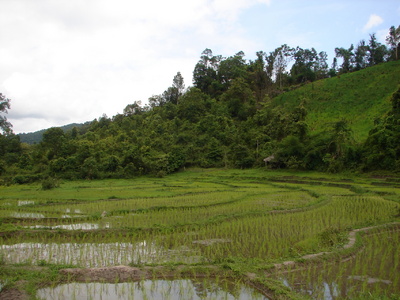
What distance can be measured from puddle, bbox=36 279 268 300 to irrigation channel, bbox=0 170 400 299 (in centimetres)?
2

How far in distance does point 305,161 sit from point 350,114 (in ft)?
45.3

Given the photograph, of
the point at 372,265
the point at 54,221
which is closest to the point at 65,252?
the point at 54,221

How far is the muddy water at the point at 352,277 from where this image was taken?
5336 mm

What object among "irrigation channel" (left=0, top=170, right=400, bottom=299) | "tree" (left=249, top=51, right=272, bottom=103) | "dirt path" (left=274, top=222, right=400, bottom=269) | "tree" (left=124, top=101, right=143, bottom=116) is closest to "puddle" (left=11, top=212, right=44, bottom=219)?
"irrigation channel" (left=0, top=170, right=400, bottom=299)

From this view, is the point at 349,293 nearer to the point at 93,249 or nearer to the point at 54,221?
the point at 93,249

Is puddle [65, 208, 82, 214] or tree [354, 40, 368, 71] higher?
tree [354, 40, 368, 71]

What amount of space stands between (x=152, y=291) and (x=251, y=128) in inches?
1326

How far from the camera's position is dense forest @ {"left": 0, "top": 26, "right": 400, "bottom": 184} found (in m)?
24.4

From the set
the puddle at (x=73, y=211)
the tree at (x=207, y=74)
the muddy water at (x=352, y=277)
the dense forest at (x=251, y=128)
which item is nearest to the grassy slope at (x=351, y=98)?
the dense forest at (x=251, y=128)

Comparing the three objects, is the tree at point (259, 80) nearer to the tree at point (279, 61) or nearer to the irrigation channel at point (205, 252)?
the tree at point (279, 61)

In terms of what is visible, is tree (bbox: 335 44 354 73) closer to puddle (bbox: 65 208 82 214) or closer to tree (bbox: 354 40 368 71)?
tree (bbox: 354 40 368 71)

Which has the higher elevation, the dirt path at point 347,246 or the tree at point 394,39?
the tree at point 394,39

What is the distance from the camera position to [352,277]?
5.94m

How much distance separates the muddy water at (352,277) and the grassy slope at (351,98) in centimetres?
2318
